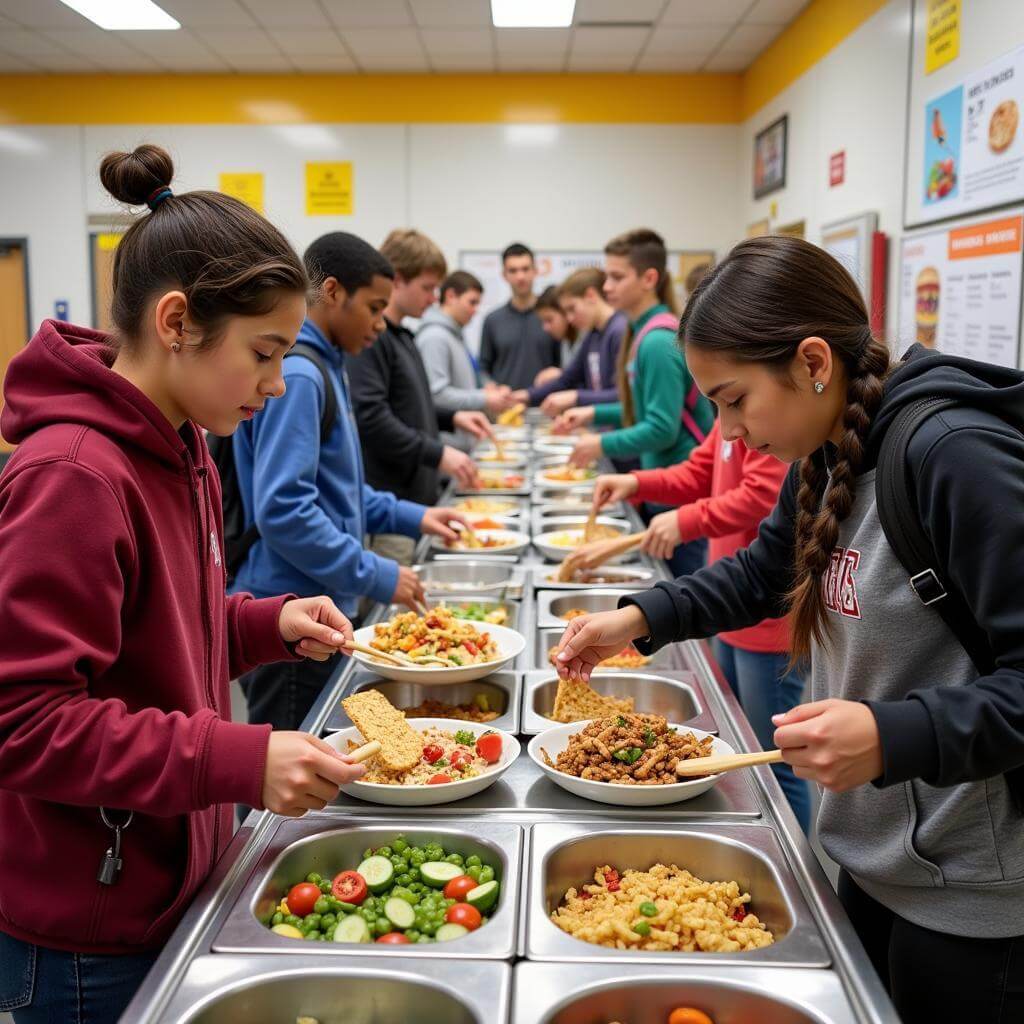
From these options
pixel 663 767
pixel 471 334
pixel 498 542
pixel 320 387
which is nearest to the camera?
pixel 663 767

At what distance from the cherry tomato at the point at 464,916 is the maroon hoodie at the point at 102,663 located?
0.31 m

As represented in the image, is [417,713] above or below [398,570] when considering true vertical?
below

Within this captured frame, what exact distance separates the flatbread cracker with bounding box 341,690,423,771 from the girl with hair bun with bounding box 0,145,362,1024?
0.27 m

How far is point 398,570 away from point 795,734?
1416 mm

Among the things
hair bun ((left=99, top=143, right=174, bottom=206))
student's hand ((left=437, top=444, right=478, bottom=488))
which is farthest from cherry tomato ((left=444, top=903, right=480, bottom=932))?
student's hand ((left=437, top=444, right=478, bottom=488))

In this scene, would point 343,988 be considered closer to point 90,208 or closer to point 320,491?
point 320,491

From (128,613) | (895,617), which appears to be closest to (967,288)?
(895,617)

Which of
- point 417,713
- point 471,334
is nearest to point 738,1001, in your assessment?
point 417,713

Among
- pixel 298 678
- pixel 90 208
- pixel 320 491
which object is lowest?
pixel 298 678

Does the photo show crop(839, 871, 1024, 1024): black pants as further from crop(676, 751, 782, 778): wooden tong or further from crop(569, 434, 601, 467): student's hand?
crop(569, 434, 601, 467): student's hand

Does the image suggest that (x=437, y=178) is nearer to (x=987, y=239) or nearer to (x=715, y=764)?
(x=987, y=239)

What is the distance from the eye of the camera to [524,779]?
1.68 meters

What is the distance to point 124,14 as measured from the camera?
21.2ft

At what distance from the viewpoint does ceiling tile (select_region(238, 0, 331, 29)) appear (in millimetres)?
6246
